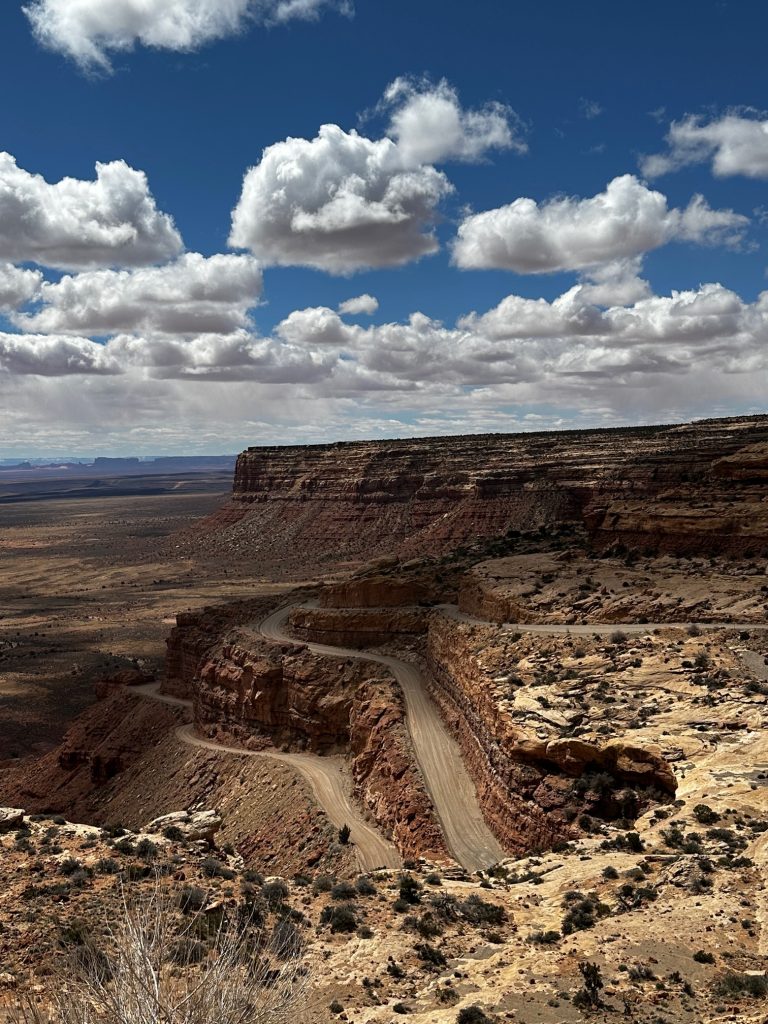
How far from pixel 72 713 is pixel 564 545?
1599 inches

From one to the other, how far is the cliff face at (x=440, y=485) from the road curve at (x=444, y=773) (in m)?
19.5

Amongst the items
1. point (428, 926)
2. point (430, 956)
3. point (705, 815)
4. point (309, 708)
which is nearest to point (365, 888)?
point (428, 926)

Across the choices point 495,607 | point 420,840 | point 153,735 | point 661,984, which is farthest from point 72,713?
point 661,984

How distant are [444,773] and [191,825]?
13743 millimetres

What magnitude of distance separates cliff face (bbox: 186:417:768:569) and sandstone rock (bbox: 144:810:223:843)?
37.0 m

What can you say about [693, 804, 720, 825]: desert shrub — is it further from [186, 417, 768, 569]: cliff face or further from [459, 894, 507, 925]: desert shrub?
[186, 417, 768, 569]: cliff face

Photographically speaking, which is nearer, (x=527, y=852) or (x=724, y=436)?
(x=527, y=852)

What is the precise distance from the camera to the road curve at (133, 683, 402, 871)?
31.8 metres

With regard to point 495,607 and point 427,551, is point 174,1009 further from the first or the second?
point 427,551

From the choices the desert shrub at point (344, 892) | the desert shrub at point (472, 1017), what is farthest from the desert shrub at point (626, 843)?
the desert shrub at point (472, 1017)

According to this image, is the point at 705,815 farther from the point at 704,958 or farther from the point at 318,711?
the point at 318,711

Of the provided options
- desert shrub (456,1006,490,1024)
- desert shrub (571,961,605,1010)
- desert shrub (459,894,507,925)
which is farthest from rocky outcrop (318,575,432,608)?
desert shrub (456,1006,490,1024)

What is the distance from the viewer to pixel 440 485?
416 feet

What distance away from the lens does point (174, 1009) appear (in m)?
9.30
